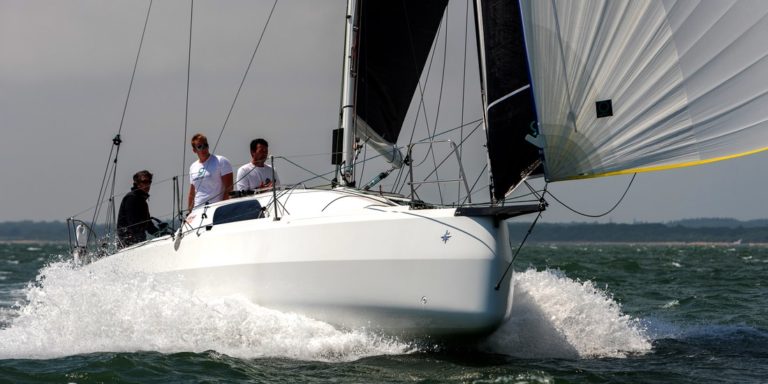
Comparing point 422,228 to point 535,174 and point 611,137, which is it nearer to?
point 535,174

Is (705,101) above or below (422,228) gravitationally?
above

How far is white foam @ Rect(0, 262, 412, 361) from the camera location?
7.72 metres

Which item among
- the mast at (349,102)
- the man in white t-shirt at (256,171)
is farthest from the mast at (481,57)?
the man in white t-shirt at (256,171)

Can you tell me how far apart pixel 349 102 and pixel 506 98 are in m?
2.55

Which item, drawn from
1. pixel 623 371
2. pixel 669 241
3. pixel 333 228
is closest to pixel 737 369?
pixel 623 371

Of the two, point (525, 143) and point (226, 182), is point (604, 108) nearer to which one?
point (525, 143)

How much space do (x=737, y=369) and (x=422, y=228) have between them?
108 inches

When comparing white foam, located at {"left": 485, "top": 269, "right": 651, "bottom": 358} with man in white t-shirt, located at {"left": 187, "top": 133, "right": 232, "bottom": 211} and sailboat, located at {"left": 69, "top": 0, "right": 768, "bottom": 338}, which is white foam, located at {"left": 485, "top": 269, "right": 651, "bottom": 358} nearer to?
sailboat, located at {"left": 69, "top": 0, "right": 768, "bottom": 338}

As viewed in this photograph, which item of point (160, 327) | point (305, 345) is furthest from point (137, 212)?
point (305, 345)

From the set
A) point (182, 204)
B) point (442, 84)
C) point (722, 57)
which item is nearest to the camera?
point (722, 57)

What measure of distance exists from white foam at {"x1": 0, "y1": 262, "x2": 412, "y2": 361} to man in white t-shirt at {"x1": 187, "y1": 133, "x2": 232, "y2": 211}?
1190mm

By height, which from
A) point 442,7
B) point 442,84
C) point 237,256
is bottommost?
point 237,256

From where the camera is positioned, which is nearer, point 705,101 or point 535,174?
point 705,101

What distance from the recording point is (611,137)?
7.18m
